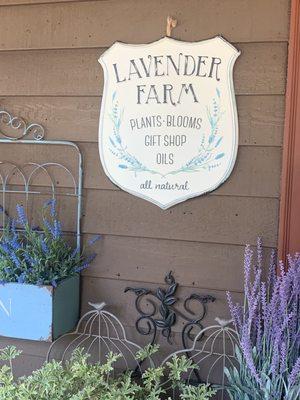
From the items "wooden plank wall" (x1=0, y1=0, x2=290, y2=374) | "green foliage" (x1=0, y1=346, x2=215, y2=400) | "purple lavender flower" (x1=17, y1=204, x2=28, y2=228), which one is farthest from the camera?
"purple lavender flower" (x1=17, y1=204, x2=28, y2=228)

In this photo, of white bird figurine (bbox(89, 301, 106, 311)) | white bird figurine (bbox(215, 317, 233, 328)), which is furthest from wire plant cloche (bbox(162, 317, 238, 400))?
white bird figurine (bbox(89, 301, 106, 311))

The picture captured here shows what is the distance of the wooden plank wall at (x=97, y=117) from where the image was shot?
5.29 ft

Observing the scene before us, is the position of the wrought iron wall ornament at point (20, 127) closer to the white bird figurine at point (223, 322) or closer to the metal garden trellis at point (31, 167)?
the metal garden trellis at point (31, 167)

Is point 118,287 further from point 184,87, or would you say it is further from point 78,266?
point 184,87

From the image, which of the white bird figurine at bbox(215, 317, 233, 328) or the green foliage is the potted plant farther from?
the white bird figurine at bbox(215, 317, 233, 328)

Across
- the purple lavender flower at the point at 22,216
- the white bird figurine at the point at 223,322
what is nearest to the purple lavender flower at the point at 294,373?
the white bird figurine at the point at 223,322

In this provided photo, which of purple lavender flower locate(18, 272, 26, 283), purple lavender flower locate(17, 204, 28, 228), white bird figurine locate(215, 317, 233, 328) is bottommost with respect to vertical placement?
white bird figurine locate(215, 317, 233, 328)

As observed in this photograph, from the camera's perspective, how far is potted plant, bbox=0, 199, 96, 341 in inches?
64.1

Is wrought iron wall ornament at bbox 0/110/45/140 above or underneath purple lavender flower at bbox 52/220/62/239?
above

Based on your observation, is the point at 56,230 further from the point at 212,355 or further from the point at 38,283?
the point at 212,355

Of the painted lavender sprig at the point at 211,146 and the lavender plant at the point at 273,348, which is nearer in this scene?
the lavender plant at the point at 273,348

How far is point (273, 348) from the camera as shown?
1378mm

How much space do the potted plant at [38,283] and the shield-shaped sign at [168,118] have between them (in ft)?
0.99

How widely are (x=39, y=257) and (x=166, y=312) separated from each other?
0.45 meters
